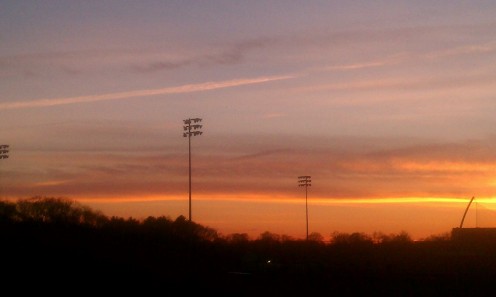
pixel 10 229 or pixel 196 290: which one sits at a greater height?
Result: pixel 10 229

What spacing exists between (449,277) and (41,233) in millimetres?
25339

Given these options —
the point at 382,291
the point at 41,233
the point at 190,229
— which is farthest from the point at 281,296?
the point at 190,229

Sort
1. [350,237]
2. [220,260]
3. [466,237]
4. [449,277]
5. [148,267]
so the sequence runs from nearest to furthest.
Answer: [148,267], [449,277], [220,260], [466,237], [350,237]

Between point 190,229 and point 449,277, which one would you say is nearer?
point 449,277

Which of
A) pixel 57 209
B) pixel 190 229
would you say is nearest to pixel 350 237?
pixel 190 229

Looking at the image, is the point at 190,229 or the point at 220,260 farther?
the point at 190,229

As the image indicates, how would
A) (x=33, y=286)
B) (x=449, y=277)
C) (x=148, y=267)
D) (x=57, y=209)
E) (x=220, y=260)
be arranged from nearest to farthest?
1. (x=33, y=286)
2. (x=148, y=267)
3. (x=449, y=277)
4. (x=220, y=260)
5. (x=57, y=209)

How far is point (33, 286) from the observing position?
90.7ft

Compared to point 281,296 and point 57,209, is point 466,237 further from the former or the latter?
point 281,296

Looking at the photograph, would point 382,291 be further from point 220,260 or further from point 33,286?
point 220,260

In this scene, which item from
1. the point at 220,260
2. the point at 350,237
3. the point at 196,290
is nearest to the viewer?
the point at 196,290

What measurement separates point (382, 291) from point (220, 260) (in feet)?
74.2

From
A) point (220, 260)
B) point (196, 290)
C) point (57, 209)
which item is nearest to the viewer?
point (196, 290)

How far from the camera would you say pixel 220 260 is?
59062 mm
